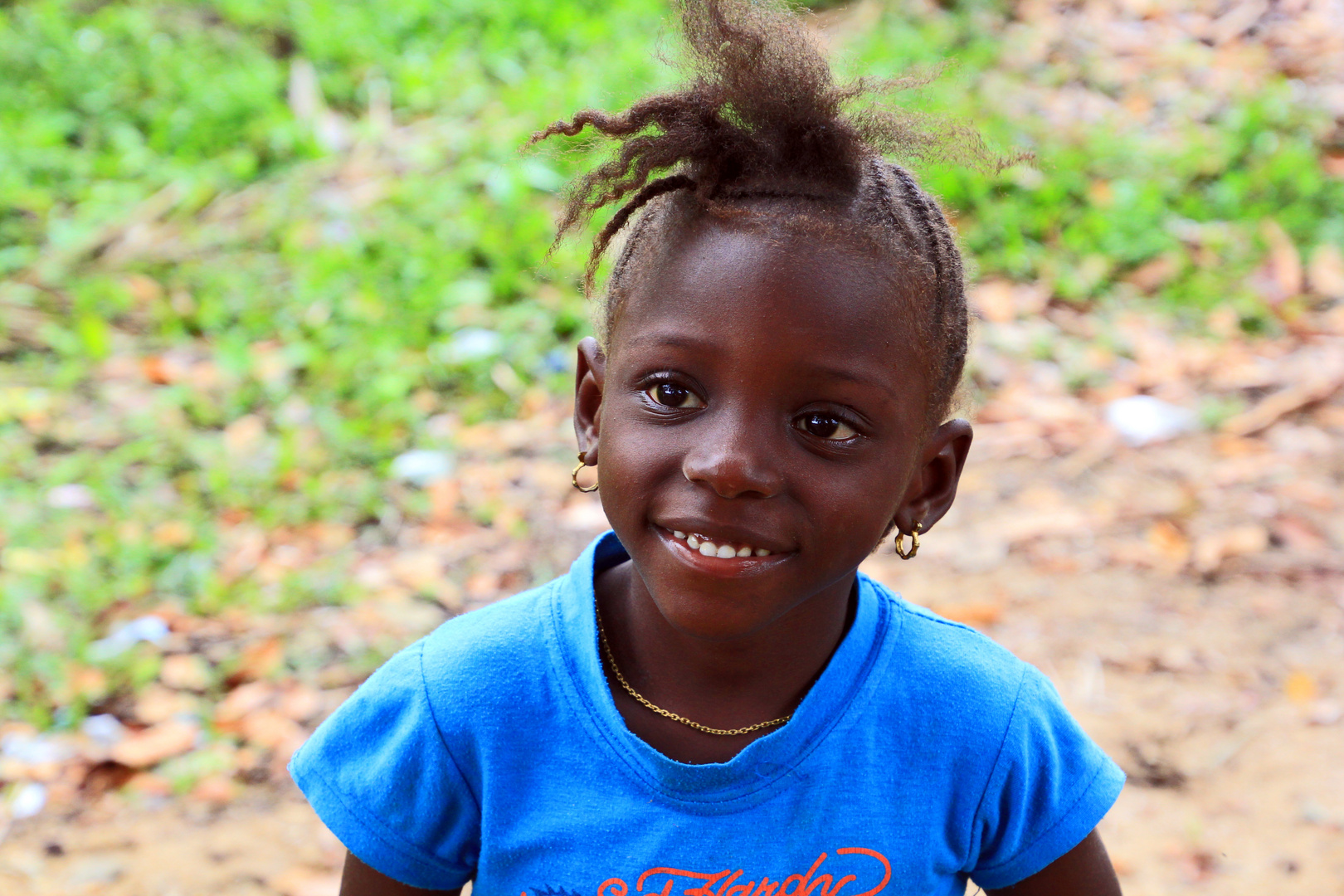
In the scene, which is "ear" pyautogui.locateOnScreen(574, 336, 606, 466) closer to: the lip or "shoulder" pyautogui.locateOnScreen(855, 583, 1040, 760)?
the lip

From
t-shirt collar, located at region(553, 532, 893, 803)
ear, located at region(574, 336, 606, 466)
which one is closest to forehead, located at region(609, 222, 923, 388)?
ear, located at region(574, 336, 606, 466)

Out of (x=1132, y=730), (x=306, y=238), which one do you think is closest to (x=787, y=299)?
(x=1132, y=730)

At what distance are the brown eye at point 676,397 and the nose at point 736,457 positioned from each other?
0.06 m

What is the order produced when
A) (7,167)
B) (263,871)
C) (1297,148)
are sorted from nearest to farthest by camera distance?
1. (263,871)
2. (7,167)
3. (1297,148)

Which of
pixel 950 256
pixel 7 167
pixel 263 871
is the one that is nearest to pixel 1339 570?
pixel 950 256

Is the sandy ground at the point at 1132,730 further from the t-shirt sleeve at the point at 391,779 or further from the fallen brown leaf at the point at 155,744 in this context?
the t-shirt sleeve at the point at 391,779

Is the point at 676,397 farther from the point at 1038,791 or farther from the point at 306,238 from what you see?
the point at 306,238

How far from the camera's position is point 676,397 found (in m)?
1.70

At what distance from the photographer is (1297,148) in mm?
6043

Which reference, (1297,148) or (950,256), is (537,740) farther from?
(1297,148)

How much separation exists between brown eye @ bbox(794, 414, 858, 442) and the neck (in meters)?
0.27

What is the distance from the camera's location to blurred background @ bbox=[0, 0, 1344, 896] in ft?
10.2

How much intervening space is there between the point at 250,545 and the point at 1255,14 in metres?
6.25

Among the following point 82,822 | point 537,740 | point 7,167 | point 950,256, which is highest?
point 950,256
